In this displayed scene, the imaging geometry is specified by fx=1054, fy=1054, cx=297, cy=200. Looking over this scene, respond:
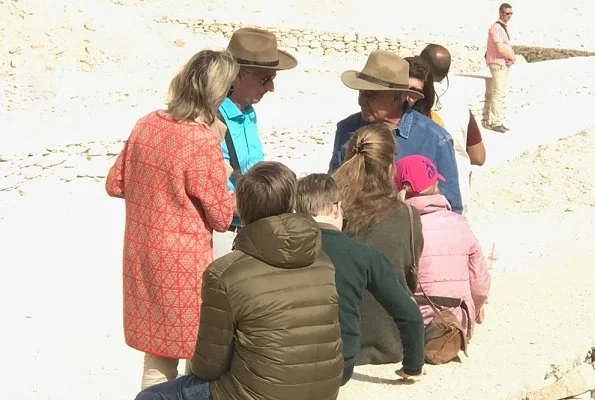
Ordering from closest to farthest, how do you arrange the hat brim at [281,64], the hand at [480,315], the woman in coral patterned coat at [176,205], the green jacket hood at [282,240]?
1. the green jacket hood at [282,240]
2. the woman in coral patterned coat at [176,205]
3. the hat brim at [281,64]
4. the hand at [480,315]

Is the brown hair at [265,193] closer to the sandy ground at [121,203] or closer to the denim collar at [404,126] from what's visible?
the sandy ground at [121,203]

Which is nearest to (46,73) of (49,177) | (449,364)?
(49,177)

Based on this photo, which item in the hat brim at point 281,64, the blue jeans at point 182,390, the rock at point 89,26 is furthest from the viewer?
the rock at point 89,26

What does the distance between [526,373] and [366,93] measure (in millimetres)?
1742

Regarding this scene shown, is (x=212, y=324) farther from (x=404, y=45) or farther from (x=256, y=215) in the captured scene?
(x=404, y=45)

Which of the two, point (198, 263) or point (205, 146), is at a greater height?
point (205, 146)

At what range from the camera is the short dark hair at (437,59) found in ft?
22.0

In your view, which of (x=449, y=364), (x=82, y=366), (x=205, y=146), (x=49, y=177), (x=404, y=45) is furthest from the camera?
(x=404, y=45)

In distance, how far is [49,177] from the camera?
39.5 ft

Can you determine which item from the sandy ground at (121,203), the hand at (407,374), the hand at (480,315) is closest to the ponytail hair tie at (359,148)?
the hand at (407,374)

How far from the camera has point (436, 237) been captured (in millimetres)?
5391

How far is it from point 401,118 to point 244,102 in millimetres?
926

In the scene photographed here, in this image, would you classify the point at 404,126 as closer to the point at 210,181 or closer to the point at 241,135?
the point at 241,135

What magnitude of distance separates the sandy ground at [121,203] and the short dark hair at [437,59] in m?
1.47
